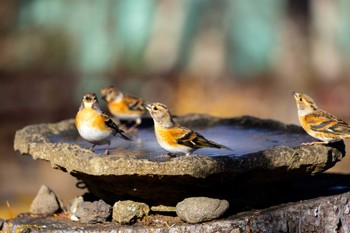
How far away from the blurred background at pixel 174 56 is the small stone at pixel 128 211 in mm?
9173

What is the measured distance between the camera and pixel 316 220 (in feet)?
25.7

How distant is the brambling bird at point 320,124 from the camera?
8367mm

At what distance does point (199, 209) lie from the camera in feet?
24.2

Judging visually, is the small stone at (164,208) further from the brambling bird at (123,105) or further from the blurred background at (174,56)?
the blurred background at (174,56)

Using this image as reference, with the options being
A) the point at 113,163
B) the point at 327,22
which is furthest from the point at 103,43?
the point at 113,163

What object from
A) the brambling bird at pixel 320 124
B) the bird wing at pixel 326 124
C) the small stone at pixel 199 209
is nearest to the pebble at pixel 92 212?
the small stone at pixel 199 209

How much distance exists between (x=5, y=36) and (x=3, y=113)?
8.11ft

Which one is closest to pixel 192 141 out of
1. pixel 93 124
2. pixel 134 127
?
pixel 93 124

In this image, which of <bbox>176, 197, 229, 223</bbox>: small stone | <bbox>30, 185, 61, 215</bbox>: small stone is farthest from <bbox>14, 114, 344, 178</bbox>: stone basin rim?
<bbox>30, 185, 61, 215</bbox>: small stone

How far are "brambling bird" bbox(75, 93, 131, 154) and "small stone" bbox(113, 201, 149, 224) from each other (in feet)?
2.65

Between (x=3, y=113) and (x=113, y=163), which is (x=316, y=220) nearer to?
(x=113, y=163)

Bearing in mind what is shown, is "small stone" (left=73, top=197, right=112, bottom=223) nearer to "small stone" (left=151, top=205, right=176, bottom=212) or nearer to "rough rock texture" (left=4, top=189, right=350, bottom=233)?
"rough rock texture" (left=4, top=189, right=350, bottom=233)

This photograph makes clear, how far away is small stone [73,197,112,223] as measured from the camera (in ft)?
25.5

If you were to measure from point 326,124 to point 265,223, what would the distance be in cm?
147
